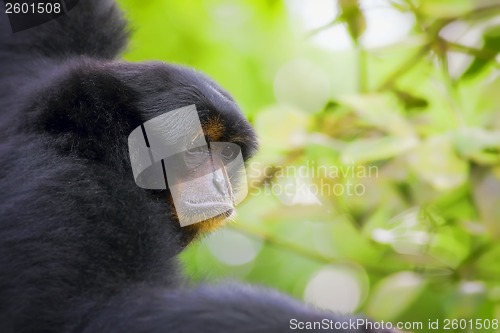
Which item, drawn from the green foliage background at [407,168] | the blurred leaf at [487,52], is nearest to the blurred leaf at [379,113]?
the green foliage background at [407,168]

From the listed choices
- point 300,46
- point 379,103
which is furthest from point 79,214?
point 300,46

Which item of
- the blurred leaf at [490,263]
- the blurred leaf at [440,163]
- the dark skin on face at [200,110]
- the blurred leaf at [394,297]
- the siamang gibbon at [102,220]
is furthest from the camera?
the blurred leaf at [490,263]

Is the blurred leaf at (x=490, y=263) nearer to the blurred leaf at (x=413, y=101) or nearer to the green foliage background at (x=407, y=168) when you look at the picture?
the green foliage background at (x=407, y=168)

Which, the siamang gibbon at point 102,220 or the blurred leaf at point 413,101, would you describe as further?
the blurred leaf at point 413,101

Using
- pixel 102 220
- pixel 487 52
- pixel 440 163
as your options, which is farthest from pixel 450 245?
pixel 102 220

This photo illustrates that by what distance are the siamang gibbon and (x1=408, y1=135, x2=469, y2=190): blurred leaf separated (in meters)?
0.66

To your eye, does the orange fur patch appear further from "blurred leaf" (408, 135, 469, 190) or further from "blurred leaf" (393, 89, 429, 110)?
"blurred leaf" (393, 89, 429, 110)

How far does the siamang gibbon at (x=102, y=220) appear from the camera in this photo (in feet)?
5.57

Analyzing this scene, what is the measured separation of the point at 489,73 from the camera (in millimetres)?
2883

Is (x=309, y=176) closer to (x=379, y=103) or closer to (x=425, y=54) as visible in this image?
(x=379, y=103)

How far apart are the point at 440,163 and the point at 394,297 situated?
576mm

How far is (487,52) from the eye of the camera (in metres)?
2.76

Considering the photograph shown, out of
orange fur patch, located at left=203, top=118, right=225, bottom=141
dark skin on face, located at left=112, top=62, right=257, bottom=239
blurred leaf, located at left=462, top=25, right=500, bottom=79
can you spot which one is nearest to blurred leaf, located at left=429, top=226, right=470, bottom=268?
blurred leaf, located at left=462, top=25, right=500, bottom=79

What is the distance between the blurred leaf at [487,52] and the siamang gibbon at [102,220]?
102 centimetres
